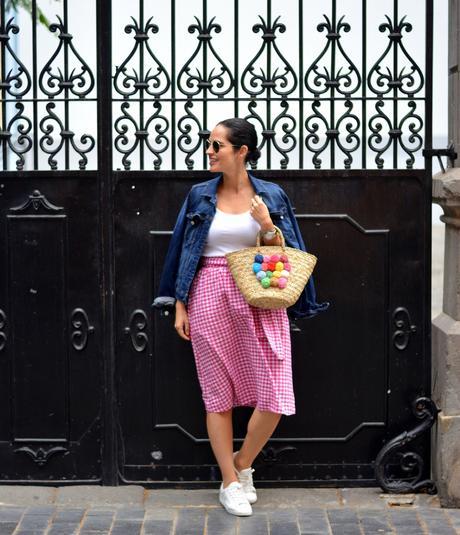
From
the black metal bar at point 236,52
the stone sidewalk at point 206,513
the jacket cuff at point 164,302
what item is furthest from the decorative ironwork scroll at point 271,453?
Answer: the black metal bar at point 236,52

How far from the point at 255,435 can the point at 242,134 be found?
5.14ft

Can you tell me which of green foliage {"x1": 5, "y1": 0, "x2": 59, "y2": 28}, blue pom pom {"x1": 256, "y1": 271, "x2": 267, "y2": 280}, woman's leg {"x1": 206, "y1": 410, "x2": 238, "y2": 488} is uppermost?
green foliage {"x1": 5, "y1": 0, "x2": 59, "y2": 28}

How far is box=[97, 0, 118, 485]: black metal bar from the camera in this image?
6.14 m

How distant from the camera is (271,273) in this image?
548cm

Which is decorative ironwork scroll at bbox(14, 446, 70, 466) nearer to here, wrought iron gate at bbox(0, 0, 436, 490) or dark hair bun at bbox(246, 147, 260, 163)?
wrought iron gate at bbox(0, 0, 436, 490)

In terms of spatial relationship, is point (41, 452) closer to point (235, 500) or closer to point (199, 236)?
point (235, 500)

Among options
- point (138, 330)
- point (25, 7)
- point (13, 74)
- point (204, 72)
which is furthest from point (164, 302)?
point (25, 7)

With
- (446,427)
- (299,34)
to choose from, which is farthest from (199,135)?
(446,427)

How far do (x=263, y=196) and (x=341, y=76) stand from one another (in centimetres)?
93

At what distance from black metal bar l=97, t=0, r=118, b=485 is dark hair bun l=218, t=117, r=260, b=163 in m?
0.78

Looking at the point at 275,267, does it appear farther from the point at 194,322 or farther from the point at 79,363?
the point at 79,363

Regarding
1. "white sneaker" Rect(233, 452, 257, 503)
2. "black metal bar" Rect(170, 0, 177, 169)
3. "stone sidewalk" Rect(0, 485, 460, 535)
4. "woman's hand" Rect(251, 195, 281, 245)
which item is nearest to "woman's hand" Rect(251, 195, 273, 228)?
"woman's hand" Rect(251, 195, 281, 245)

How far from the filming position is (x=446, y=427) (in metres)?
6.07

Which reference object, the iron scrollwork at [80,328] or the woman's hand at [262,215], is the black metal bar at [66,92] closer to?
the iron scrollwork at [80,328]
